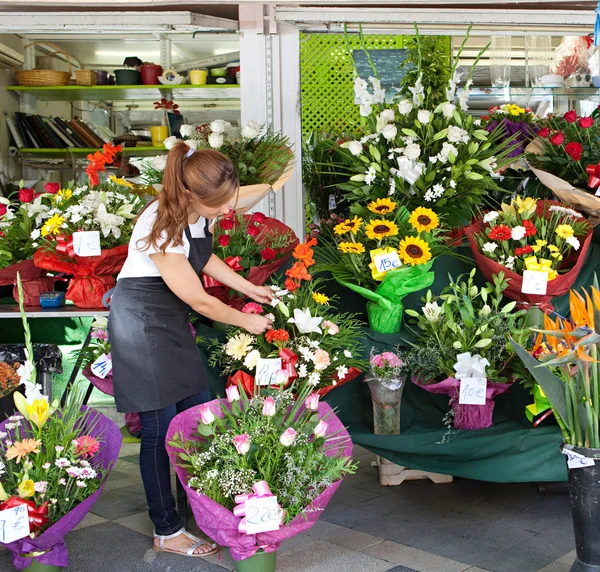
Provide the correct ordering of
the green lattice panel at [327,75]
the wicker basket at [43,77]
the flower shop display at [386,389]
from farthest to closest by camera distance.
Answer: the wicker basket at [43,77] → the green lattice panel at [327,75] → the flower shop display at [386,389]

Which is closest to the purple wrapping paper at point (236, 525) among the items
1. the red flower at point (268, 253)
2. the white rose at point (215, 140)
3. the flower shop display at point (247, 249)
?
the flower shop display at point (247, 249)

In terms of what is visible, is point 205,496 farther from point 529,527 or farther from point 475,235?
point 475,235

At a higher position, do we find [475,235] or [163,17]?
[163,17]

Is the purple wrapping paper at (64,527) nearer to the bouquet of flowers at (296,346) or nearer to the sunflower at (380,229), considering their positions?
the bouquet of flowers at (296,346)

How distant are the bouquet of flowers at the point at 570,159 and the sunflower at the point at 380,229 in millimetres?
761

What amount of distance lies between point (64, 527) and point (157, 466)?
38cm

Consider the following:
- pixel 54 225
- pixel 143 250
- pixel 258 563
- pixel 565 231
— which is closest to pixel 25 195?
A: pixel 54 225

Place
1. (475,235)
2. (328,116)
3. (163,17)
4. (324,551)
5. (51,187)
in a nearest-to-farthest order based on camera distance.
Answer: (324,551) → (475,235) → (51,187) → (163,17) → (328,116)

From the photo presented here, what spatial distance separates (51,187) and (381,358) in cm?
163

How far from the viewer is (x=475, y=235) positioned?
325cm

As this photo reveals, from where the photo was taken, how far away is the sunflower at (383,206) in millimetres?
3152

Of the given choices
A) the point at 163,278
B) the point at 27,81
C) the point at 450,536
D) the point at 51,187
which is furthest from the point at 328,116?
the point at 27,81

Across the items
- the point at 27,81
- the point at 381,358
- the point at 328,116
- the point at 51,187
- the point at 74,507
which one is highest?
the point at 27,81

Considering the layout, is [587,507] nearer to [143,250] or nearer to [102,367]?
[143,250]
